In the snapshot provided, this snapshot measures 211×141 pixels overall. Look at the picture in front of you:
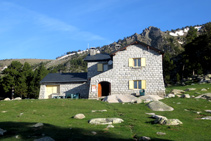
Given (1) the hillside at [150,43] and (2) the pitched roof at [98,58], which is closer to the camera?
(2) the pitched roof at [98,58]

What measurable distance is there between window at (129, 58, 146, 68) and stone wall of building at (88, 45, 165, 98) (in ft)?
1.59

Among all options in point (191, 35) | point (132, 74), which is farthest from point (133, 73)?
point (191, 35)

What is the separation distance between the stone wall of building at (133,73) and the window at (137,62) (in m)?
0.48

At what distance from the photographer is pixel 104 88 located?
31.9 m

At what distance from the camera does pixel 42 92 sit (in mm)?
34094

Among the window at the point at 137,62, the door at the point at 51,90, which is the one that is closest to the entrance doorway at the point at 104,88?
the window at the point at 137,62

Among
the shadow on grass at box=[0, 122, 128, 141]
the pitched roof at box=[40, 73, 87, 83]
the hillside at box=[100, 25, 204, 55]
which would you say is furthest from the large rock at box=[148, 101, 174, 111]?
A: the hillside at box=[100, 25, 204, 55]

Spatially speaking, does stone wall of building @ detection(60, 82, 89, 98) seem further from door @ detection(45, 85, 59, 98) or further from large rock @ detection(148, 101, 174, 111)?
large rock @ detection(148, 101, 174, 111)

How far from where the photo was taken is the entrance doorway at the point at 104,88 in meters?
30.6

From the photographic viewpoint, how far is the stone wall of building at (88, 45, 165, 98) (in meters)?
28.9

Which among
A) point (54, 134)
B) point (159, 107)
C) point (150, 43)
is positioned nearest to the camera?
point (54, 134)

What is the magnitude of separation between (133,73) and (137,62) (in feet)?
6.23

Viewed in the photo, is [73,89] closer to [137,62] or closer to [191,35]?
[137,62]

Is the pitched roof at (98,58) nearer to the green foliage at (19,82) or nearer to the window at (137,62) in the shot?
the window at (137,62)
